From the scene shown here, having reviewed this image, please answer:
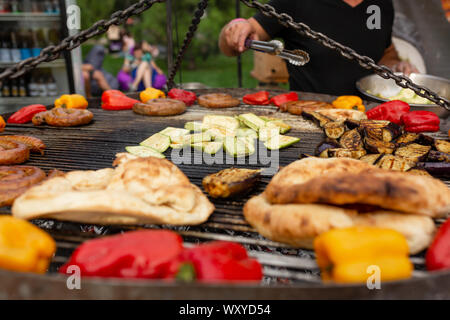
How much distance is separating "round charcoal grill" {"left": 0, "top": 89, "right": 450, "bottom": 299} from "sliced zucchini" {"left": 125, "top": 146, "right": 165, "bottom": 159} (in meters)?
0.15

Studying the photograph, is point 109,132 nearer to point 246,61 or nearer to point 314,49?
point 314,49

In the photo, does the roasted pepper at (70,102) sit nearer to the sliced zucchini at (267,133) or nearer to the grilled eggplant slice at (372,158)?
the sliced zucchini at (267,133)

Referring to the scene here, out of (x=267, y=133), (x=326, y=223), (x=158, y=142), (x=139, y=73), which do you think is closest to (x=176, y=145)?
(x=158, y=142)

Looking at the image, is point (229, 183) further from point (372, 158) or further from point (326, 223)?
point (372, 158)

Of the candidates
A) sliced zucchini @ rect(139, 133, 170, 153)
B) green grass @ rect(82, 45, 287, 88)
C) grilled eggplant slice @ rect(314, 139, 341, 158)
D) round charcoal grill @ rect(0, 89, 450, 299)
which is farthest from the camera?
green grass @ rect(82, 45, 287, 88)

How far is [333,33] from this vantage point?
589 centimetres

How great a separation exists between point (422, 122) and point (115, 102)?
3781 millimetres

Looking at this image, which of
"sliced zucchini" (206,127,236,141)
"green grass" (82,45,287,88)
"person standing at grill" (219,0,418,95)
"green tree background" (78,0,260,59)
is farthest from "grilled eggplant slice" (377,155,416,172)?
"green tree background" (78,0,260,59)

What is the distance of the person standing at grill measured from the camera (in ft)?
19.3

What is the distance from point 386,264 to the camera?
153 cm

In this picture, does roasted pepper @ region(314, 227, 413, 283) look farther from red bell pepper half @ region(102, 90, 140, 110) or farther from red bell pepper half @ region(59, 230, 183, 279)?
red bell pepper half @ region(102, 90, 140, 110)

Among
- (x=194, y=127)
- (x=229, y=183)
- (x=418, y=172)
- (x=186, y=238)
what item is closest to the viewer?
(x=186, y=238)

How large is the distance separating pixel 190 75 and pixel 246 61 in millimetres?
5273
